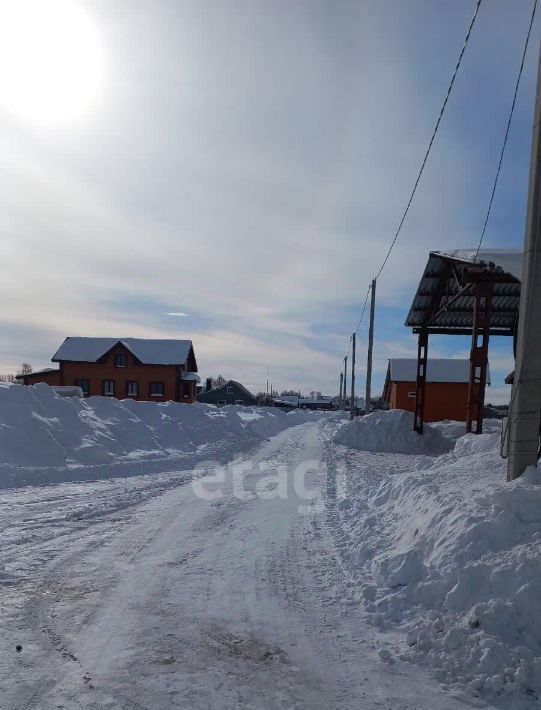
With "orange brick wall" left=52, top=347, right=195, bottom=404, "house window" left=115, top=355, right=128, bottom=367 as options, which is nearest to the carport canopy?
"orange brick wall" left=52, top=347, right=195, bottom=404

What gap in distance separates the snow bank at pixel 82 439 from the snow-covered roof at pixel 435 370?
23786mm

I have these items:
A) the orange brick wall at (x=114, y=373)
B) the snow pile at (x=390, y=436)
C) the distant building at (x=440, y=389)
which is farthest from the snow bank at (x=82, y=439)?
the orange brick wall at (x=114, y=373)

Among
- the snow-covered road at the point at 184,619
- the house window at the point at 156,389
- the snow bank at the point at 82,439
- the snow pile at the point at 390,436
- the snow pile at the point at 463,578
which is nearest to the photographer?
the snow-covered road at the point at 184,619

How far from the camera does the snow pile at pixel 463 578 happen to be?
3963 millimetres

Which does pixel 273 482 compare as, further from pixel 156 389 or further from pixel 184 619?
pixel 156 389

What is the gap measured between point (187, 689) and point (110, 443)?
1275cm

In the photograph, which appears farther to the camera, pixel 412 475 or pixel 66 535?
pixel 412 475

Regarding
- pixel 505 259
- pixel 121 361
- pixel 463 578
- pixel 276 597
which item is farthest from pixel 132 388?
pixel 463 578

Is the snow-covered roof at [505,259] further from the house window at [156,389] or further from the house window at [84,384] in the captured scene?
the house window at [84,384]

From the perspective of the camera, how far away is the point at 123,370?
161 ft

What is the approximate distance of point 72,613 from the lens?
482 centimetres

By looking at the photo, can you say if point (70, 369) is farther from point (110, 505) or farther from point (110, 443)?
point (110, 505)

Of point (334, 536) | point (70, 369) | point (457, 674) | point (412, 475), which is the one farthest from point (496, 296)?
point (70, 369)

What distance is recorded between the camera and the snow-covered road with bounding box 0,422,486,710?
3.66 metres
